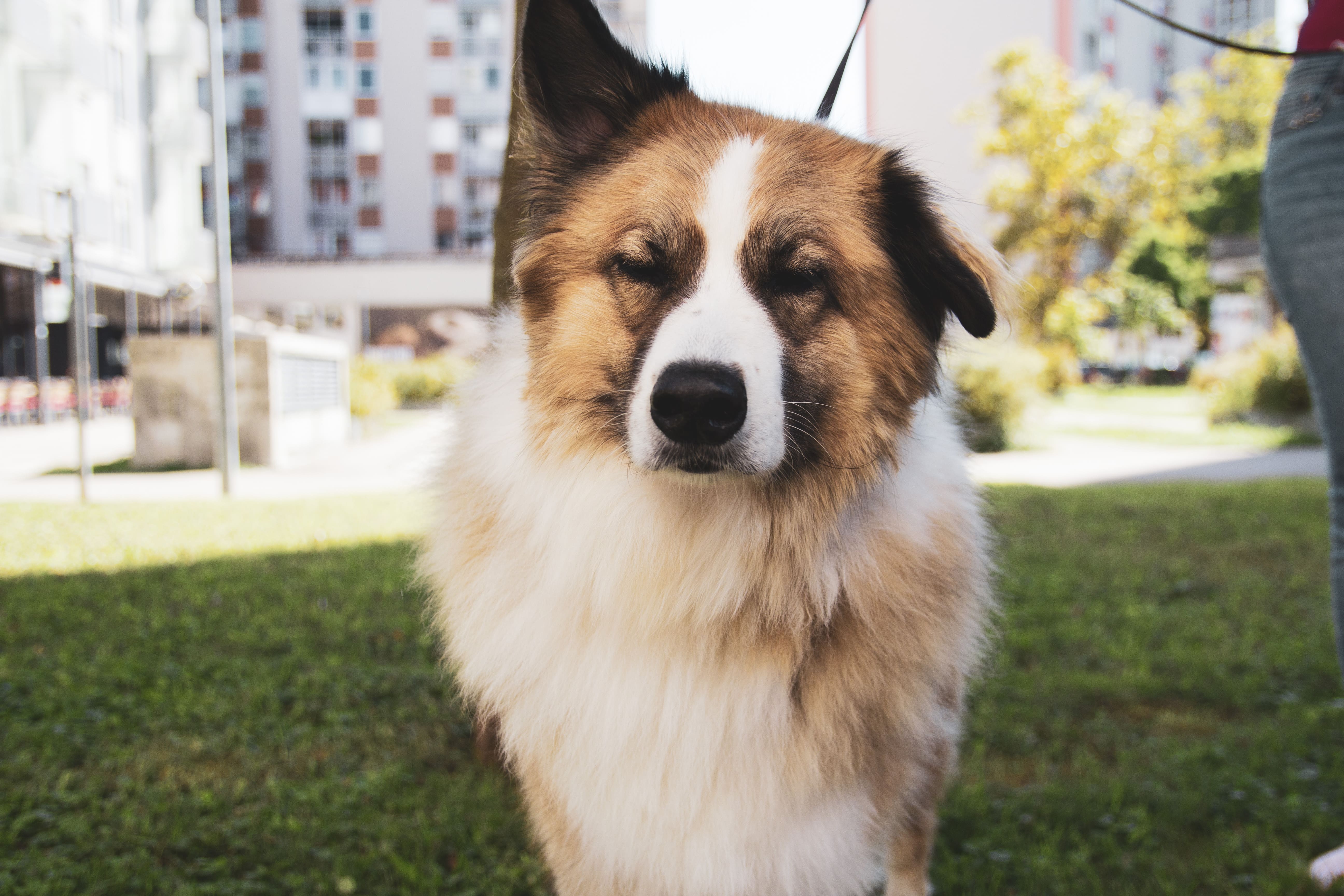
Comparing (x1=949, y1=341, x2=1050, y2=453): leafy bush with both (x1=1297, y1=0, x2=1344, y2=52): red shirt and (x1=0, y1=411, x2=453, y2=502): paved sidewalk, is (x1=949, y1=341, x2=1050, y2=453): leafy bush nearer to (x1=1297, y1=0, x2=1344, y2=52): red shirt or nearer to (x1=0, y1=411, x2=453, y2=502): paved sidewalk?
(x1=0, y1=411, x2=453, y2=502): paved sidewalk

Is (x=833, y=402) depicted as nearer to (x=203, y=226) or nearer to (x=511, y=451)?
(x=511, y=451)

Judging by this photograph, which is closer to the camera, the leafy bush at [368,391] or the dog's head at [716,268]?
the dog's head at [716,268]

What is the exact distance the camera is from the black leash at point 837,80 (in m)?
2.74

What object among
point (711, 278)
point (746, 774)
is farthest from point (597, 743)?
point (711, 278)

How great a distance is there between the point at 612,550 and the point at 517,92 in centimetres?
133

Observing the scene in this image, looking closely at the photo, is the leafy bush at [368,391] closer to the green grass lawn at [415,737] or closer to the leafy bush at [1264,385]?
the green grass lawn at [415,737]

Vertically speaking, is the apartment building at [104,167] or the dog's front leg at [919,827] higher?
the apartment building at [104,167]

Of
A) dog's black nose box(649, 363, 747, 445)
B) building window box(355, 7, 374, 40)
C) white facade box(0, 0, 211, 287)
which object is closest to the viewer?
dog's black nose box(649, 363, 747, 445)

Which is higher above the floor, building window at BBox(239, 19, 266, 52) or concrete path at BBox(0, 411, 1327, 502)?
building window at BBox(239, 19, 266, 52)

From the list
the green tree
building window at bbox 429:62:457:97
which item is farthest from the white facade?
the green tree

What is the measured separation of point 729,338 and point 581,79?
2.62ft

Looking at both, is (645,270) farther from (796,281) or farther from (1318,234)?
(1318,234)

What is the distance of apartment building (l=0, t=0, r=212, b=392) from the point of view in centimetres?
1772

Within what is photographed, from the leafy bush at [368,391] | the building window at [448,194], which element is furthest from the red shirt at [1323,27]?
the building window at [448,194]
